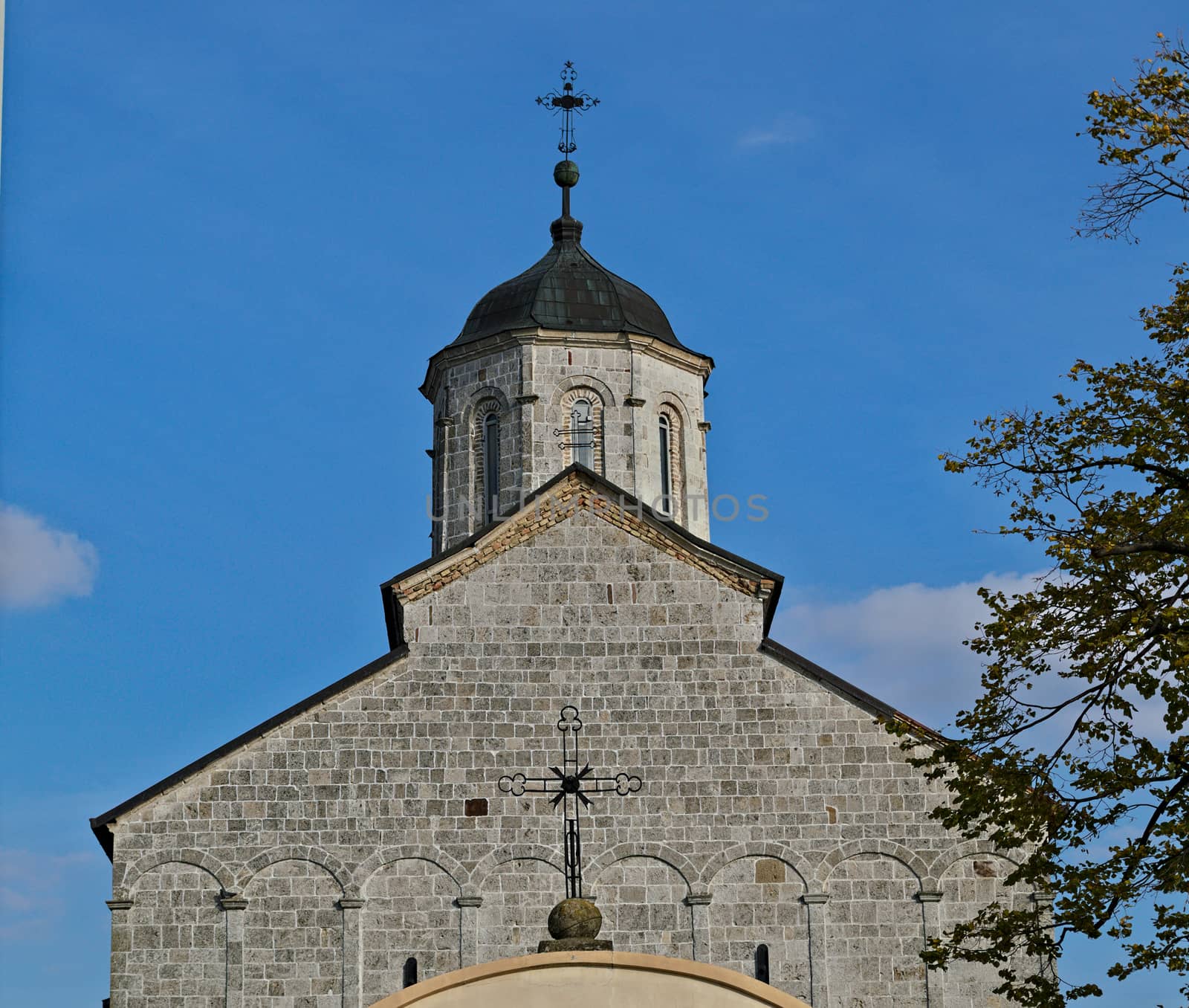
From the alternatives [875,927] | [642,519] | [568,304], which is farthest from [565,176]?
[875,927]

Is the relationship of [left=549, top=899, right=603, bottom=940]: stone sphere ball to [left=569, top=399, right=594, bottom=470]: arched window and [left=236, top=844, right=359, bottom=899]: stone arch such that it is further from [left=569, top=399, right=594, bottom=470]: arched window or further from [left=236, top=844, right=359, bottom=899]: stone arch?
[left=569, top=399, right=594, bottom=470]: arched window

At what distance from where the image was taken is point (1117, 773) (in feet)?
39.5

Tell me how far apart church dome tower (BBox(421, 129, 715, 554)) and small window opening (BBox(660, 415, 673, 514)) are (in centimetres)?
2

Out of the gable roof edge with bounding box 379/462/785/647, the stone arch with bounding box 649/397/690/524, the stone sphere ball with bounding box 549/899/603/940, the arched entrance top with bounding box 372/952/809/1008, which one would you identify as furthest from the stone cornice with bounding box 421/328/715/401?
the arched entrance top with bounding box 372/952/809/1008

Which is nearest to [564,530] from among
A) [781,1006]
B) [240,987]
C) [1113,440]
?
[240,987]

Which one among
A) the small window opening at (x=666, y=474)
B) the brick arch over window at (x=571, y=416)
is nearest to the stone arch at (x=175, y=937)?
the brick arch over window at (x=571, y=416)

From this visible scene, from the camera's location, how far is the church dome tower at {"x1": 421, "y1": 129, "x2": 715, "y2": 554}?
2183 cm

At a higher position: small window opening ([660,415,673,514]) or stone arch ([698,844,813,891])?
small window opening ([660,415,673,514])

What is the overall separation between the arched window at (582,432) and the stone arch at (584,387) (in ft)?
0.55

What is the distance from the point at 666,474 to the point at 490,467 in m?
2.18

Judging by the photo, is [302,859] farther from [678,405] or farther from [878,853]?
[678,405]

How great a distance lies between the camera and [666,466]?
876 inches

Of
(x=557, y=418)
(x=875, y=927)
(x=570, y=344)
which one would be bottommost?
(x=875, y=927)

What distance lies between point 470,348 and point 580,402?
160cm
